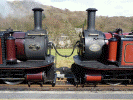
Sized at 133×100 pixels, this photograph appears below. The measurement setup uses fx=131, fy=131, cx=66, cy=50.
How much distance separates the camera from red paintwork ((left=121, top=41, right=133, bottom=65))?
5340 mm

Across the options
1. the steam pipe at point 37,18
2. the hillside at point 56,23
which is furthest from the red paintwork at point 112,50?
the hillside at point 56,23

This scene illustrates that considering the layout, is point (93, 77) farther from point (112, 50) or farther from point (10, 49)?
point (10, 49)

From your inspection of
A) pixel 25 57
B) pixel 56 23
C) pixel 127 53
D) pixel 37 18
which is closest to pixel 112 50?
pixel 127 53

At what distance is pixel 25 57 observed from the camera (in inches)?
230

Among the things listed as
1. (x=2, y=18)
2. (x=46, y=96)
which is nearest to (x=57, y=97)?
(x=46, y=96)

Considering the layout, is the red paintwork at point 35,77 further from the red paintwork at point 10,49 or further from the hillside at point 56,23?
the hillside at point 56,23

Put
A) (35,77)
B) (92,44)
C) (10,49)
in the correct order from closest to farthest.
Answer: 1. (10,49)
2. (35,77)
3. (92,44)

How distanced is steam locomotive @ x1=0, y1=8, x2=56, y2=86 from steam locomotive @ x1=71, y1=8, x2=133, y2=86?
61.8 inches

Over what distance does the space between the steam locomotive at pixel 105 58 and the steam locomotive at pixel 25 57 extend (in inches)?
61.8

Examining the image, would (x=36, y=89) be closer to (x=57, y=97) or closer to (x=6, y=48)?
(x=57, y=97)

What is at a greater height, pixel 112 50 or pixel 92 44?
pixel 92 44

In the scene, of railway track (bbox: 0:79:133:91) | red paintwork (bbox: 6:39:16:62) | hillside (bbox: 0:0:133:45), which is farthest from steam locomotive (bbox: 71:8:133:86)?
hillside (bbox: 0:0:133:45)

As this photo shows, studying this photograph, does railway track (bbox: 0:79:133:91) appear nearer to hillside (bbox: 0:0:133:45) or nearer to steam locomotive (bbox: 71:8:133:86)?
steam locomotive (bbox: 71:8:133:86)

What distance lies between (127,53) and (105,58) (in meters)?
0.95
